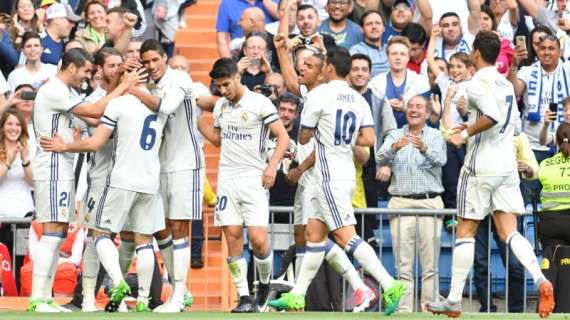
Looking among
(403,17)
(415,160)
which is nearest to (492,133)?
(415,160)

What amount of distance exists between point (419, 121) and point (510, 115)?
3319mm

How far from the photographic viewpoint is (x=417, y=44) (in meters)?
22.4

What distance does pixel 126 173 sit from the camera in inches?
675

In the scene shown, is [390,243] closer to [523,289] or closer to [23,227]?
[523,289]

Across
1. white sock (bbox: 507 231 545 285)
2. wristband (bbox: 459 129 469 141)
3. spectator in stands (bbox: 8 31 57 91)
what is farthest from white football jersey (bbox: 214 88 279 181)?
spectator in stands (bbox: 8 31 57 91)

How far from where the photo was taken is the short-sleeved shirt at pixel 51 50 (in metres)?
22.5

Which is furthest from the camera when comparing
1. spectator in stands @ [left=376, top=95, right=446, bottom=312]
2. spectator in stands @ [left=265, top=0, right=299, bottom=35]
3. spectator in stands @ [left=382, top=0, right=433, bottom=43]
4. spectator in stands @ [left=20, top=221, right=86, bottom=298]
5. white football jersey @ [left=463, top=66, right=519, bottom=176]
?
spectator in stands @ [left=382, top=0, right=433, bottom=43]


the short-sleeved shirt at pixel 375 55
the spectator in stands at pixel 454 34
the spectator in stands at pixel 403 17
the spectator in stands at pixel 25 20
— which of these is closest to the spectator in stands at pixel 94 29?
the spectator in stands at pixel 25 20

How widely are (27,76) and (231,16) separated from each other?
2.96m

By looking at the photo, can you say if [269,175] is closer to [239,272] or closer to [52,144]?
[239,272]

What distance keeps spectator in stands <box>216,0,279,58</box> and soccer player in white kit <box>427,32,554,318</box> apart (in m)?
7.25

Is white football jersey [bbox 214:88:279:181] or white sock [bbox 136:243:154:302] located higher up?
white football jersey [bbox 214:88:279:181]

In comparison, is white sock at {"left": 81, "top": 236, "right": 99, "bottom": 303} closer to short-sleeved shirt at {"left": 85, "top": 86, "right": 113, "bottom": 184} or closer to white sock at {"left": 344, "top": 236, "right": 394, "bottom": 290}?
short-sleeved shirt at {"left": 85, "top": 86, "right": 113, "bottom": 184}

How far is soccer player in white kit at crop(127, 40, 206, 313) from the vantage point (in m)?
17.4
